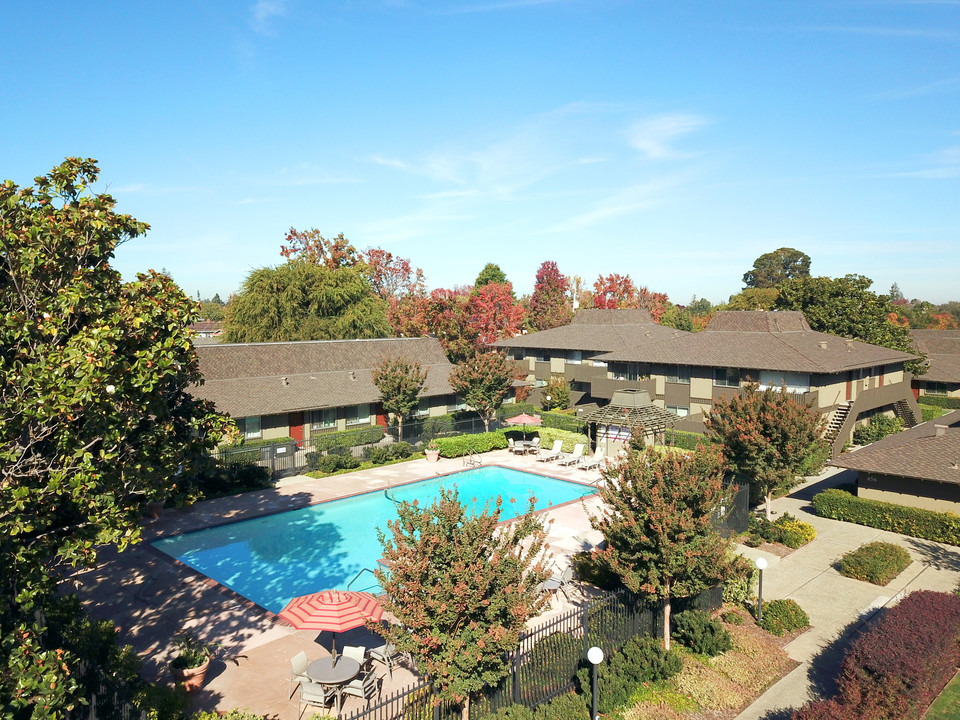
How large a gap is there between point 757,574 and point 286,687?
46.6 ft

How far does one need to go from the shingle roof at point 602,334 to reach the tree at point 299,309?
13.5 meters

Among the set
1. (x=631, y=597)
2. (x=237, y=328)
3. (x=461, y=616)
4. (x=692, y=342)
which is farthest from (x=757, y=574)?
(x=237, y=328)

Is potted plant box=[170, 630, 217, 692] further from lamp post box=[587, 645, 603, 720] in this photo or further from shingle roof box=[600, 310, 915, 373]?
shingle roof box=[600, 310, 915, 373]

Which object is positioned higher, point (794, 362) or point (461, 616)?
point (794, 362)

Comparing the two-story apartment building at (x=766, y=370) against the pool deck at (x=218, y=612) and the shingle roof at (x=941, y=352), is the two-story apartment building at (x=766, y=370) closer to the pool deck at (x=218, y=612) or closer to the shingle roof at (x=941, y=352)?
the shingle roof at (x=941, y=352)

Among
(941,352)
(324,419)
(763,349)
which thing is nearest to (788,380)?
(763,349)

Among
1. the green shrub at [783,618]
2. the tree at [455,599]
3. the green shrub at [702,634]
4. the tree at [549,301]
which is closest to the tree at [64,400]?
the tree at [455,599]

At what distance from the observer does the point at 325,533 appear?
2672cm

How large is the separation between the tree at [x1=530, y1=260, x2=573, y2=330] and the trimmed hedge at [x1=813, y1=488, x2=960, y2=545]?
5779 centimetres

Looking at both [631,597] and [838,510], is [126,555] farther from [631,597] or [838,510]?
[838,510]

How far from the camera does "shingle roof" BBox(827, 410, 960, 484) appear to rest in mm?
23984

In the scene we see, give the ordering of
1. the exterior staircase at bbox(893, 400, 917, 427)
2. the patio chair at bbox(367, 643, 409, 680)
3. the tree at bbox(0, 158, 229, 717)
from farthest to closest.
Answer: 1. the exterior staircase at bbox(893, 400, 917, 427)
2. the patio chair at bbox(367, 643, 409, 680)
3. the tree at bbox(0, 158, 229, 717)

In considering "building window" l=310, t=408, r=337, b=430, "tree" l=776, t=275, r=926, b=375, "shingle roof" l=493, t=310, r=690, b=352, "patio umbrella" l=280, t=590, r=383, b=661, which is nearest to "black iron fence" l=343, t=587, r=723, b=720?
"patio umbrella" l=280, t=590, r=383, b=661

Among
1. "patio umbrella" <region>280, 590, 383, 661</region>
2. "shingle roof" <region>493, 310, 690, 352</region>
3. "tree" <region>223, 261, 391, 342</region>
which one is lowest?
"patio umbrella" <region>280, 590, 383, 661</region>
